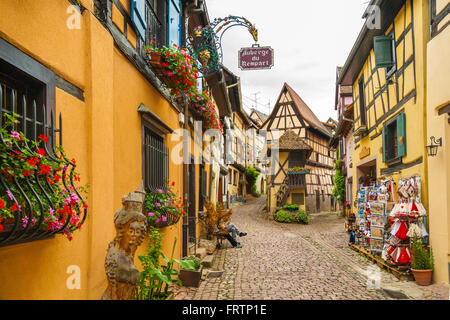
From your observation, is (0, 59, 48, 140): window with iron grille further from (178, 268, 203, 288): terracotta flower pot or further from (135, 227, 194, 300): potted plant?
(178, 268, 203, 288): terracotta flower pot

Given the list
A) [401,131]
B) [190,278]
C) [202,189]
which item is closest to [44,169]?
[190,278]

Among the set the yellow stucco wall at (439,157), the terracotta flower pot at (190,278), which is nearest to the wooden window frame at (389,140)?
the yellow stucco wall at (439,157)

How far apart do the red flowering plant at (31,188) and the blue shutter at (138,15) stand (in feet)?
8.47

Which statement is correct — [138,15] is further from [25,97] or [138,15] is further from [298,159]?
[298,159]

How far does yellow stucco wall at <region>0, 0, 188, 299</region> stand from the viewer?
224 cm

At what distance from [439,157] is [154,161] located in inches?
176

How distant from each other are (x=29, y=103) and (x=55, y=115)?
182 millimetres

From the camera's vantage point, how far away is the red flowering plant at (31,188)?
1899 millimetres

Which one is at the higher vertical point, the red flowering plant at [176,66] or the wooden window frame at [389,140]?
the red flowering plant at [176,66]

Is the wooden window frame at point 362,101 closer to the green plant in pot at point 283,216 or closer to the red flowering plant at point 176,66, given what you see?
the red flowering plant at point 176,66

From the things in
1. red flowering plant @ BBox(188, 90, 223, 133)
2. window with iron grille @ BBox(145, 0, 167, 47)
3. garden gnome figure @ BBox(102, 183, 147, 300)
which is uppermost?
window with iron grille @ BBox(145, 0, 167, 47)

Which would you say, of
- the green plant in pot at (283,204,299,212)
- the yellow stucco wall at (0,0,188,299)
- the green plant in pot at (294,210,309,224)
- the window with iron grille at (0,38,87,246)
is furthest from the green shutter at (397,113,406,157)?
the green plant in pot at (283,204,299,212)

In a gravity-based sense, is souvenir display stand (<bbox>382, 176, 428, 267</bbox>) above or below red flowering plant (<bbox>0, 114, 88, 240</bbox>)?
below

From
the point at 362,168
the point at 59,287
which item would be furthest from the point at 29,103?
the point at 362,168
